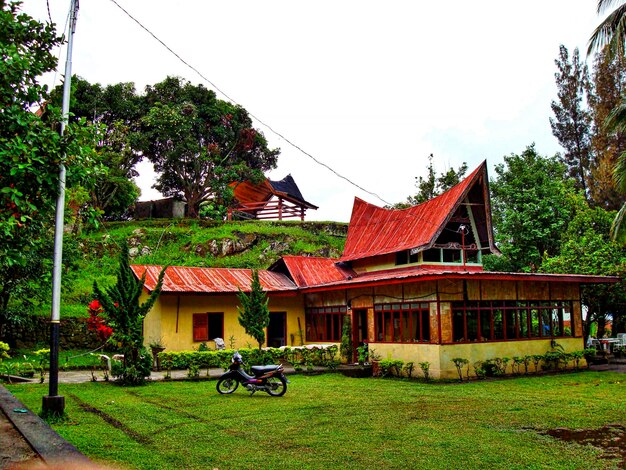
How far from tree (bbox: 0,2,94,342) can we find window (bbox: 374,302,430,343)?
11.2 metres

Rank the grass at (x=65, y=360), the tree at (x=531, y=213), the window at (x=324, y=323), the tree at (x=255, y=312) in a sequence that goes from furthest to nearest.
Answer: the tree at (x=531, y=213), the window at (x=324, y=323), the grass at (x=65, y=360), the tree at (x=255, y=312)

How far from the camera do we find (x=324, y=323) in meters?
23.1

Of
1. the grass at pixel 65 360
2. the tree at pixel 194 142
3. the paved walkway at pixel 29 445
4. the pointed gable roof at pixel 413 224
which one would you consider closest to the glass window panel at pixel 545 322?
the pointed gable roof at pixel 413 224

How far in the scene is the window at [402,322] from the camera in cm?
1706

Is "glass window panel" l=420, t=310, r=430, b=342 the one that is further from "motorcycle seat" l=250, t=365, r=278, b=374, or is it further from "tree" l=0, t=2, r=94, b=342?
"tree" l=0, t=2, r=94, b=342

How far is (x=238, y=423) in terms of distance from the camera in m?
9.43

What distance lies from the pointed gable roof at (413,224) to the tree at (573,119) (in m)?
19.6

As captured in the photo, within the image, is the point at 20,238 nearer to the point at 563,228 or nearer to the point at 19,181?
the point at 19,181

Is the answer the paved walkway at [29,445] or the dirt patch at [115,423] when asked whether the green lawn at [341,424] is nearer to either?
the dirt patch at [115,423]

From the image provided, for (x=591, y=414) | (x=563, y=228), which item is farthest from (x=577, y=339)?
(x=563, y=228)

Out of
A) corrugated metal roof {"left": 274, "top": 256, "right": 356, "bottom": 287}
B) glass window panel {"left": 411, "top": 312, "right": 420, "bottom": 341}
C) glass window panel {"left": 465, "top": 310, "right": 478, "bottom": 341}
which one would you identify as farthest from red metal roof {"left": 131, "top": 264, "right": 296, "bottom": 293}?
glass window panel {"left": 465, "top": 310, "right": 478, "bottom": 341}

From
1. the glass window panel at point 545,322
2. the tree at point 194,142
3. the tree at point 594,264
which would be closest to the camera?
the glass window panel at point 545,322

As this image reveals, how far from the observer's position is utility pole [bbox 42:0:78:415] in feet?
30.7

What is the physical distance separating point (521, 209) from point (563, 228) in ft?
8.04
